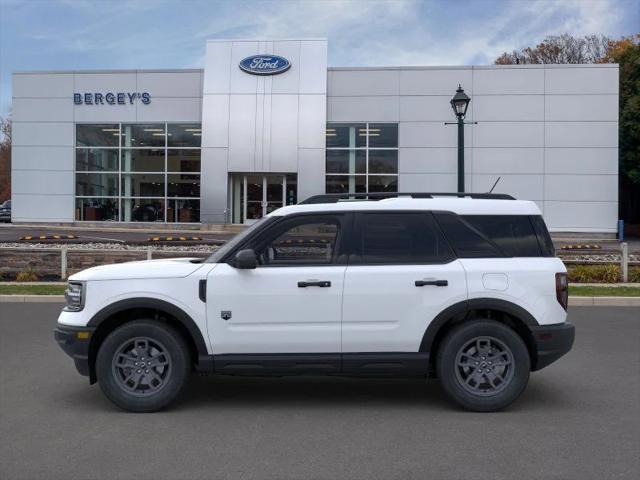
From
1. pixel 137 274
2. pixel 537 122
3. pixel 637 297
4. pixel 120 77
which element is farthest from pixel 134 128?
pixel 137 274

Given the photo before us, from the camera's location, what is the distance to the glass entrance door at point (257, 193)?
106 ft

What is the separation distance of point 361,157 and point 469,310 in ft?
87.1

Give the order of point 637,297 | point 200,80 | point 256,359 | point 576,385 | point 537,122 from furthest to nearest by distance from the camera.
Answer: point 200,80 < point 537,122 < point 637,297 < point 576,385 < point 256,359

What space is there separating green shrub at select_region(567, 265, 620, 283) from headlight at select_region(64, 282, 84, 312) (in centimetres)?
1330

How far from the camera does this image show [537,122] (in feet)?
98.7

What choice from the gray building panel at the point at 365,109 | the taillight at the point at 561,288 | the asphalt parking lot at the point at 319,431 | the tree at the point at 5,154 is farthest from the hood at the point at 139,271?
the tree at the point at 5,154

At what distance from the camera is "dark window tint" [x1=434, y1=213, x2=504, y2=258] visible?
18.5ft

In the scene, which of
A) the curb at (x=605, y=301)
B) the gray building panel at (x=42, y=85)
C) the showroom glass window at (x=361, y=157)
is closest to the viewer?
the curb at (x=605, y=301)

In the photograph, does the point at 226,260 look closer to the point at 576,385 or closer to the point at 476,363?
the point at 476,363

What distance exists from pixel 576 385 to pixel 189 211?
27877 millimetres

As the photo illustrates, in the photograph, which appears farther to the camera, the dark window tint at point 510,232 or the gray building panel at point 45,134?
the gray building panel at point 45,134

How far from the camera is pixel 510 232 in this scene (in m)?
5.67

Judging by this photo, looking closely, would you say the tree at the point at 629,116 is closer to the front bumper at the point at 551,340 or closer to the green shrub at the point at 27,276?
the green shrub at the point at 27,276

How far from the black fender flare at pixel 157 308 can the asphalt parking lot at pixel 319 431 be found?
2.16 ft
